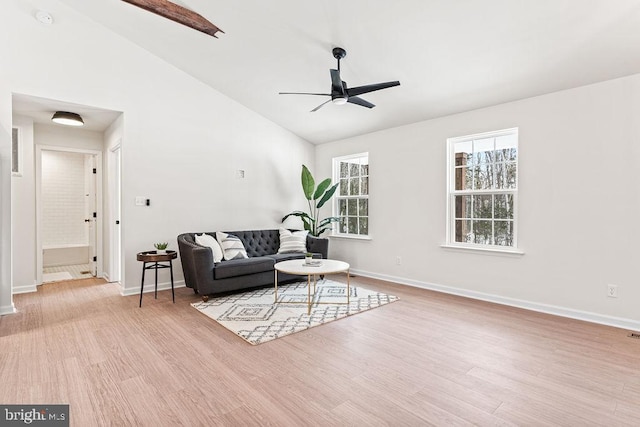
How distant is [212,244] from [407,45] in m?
3.38

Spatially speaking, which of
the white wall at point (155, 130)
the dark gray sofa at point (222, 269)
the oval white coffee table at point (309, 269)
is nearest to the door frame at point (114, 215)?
the white wall at point (155, 130)

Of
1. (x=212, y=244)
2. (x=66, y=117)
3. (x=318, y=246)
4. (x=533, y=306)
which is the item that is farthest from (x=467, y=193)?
(x=66, y=117)

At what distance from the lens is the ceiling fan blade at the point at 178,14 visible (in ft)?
10.9

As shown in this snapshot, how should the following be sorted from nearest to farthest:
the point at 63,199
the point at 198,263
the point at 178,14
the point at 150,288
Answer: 1. the point at 178,14
2. the point at 198,263
3. the point at 150,288
4. the point at 63,199

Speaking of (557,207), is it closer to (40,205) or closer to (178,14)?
(178,14)

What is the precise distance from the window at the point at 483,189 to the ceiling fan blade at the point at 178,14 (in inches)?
132

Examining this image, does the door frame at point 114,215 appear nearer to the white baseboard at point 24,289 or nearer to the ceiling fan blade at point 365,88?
the white baseboard at point 24,289

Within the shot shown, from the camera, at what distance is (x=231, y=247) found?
4.65 meters

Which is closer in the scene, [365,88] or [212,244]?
[365,88]

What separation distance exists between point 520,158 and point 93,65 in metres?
5.35

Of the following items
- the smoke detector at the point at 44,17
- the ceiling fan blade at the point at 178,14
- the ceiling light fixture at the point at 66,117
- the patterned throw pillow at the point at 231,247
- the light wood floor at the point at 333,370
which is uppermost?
the smoke detector at the point at 44,17

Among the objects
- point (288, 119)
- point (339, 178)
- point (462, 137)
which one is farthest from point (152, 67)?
point (462, 137)

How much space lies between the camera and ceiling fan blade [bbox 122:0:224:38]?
3309 mm

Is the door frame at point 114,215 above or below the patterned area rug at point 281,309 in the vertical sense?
above
